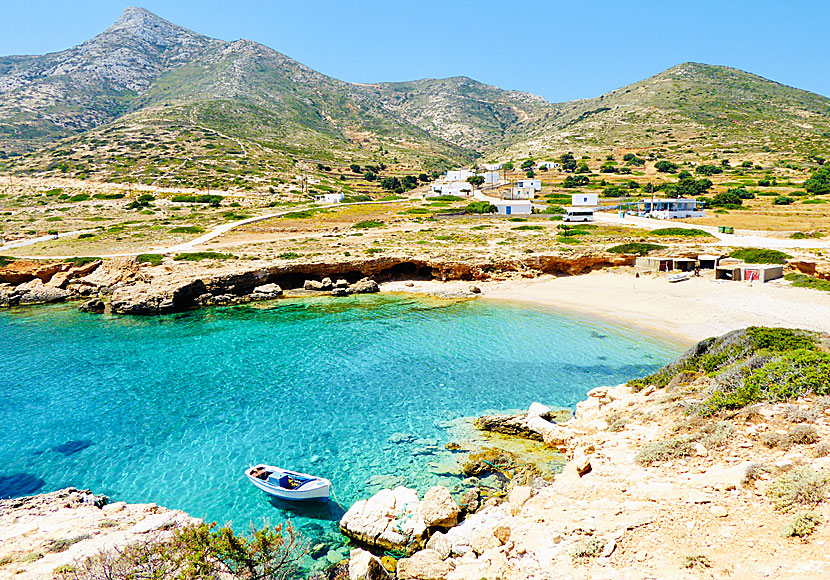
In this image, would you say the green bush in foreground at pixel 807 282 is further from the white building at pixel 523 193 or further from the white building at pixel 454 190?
the white building at pixel 454 190

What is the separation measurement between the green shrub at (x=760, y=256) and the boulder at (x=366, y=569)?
3823 cm

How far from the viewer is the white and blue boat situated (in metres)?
11.2

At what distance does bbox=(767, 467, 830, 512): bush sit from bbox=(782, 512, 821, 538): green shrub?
46 cm

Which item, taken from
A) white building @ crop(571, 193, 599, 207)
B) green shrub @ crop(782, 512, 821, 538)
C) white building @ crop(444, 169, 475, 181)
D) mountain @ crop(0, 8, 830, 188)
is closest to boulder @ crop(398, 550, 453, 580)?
green shrub @ crop(782, 512, 821, 538)

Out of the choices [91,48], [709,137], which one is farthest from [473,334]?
[91,48]

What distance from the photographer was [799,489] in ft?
22.6

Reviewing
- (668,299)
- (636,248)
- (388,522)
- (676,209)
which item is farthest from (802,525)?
(676,209)

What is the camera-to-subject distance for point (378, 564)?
8.24 m

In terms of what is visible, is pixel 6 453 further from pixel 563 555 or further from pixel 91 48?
pixel 91 48

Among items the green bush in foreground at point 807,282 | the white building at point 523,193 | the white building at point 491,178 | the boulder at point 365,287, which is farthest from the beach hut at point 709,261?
the white building at point 491,178

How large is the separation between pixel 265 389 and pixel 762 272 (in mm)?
35371

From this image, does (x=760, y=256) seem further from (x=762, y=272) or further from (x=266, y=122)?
(x=266, y=122)

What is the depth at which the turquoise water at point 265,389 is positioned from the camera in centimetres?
1304

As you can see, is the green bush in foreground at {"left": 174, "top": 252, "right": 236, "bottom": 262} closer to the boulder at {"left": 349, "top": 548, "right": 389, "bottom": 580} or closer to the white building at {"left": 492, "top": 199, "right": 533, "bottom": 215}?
the boulder at {"left": 349, "top": 548, "right": 389, "bottom": 580}
